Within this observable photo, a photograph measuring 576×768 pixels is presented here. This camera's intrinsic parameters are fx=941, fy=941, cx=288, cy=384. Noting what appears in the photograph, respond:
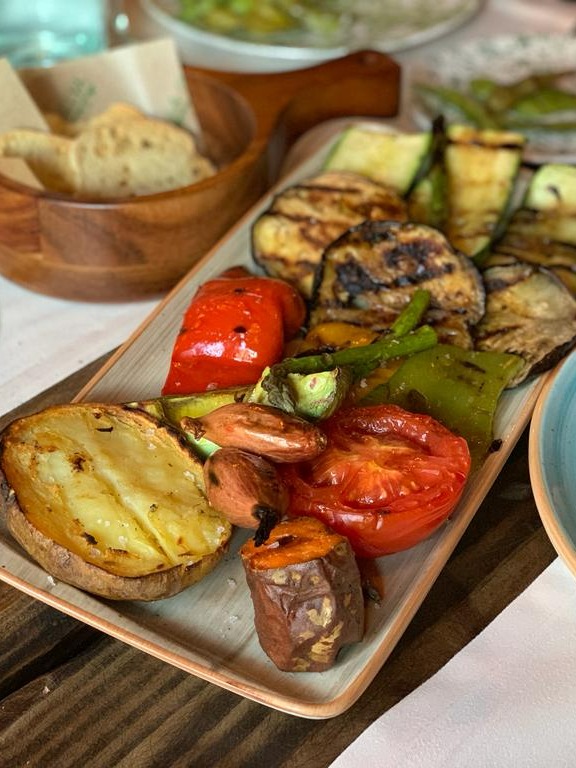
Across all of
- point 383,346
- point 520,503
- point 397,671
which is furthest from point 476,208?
point 397,671

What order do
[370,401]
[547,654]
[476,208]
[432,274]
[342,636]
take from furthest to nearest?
[476,208]
[432,274]
[370,401]
[547,654]
[342,636]

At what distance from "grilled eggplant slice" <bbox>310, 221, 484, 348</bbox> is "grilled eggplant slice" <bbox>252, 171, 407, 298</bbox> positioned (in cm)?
7

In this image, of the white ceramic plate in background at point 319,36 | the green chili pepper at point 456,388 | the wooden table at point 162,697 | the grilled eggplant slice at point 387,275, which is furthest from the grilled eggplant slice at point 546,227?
the white ceramic plate in background at point 319,36

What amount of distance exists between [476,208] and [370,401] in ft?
1.95

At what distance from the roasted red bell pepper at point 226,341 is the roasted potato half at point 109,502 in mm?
157

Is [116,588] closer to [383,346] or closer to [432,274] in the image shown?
[383,346]

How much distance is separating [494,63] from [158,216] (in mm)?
1276

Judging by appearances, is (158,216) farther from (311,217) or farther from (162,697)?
(162,697)

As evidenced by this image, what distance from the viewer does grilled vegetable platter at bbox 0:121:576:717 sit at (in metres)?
0.99

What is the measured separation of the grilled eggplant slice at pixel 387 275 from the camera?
144cm

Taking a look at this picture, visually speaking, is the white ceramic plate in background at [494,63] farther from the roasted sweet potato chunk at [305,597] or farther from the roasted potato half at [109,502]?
the roasted sweet potato chunk at [305,597]

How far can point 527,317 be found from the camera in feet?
4.71

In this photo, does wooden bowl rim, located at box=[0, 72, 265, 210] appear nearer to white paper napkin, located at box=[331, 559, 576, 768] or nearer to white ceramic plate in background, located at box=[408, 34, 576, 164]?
white ceramic plate in background, located at box=[408, 34, 576, 164]

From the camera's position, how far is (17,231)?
5.10ft
